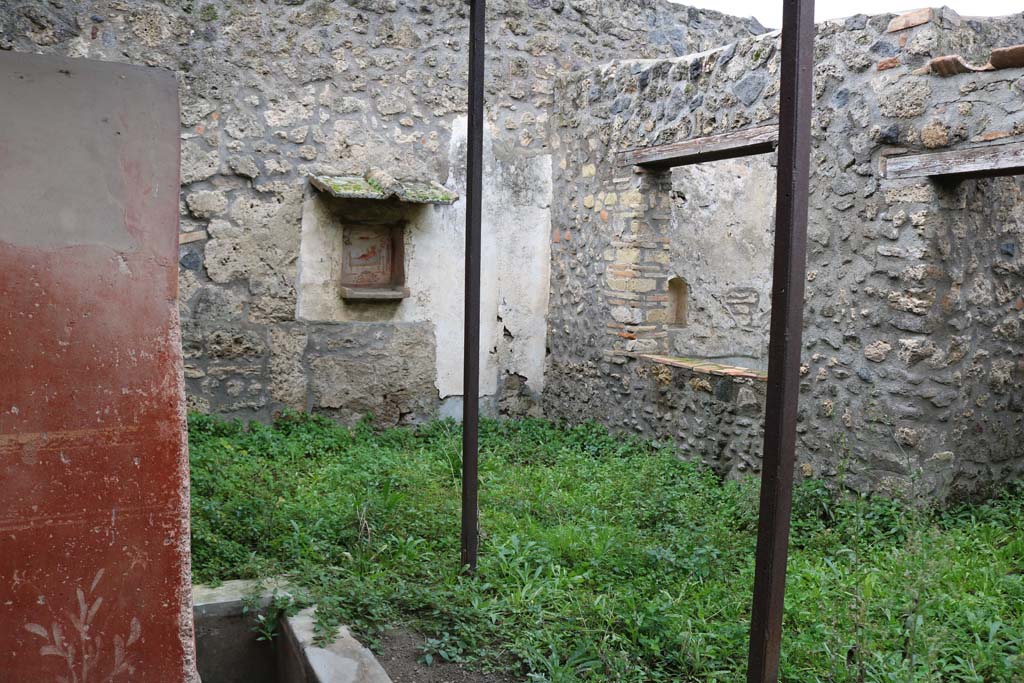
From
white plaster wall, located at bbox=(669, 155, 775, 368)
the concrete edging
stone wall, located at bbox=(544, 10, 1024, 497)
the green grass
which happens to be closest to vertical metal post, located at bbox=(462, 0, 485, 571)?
the green grass

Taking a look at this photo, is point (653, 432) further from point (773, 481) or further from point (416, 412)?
point (773, 481)

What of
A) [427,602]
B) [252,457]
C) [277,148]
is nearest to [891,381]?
[427,602]

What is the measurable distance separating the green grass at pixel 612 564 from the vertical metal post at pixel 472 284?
0.87 ft

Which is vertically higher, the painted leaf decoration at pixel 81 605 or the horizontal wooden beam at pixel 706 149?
the horizontal wooden beam at pixel 706 149

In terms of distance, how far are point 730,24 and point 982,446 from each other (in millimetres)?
4453

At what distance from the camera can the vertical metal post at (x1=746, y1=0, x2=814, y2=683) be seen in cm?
192

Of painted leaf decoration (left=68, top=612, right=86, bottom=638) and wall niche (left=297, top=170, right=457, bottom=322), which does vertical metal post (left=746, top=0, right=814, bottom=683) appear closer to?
painted leaf decoration (left=68, top=612, right=86, bottom=638)

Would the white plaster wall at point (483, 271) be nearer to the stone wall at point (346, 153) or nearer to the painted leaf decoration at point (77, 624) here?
the stone wall at point (346, 153)

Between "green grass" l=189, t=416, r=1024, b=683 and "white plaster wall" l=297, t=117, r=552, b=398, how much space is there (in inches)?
50.9

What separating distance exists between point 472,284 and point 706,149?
8.77 ft

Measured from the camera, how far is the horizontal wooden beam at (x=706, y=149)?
16.9 ft

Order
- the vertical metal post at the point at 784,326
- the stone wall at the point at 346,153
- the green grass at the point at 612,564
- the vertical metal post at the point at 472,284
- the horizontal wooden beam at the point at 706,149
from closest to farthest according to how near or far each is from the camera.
→ 1. the vertical metal post at the point at 784,326
2. the green grass at the point at 612,564
3. the vertical metal post at the point at 472,284
4. the horizontal wooden beam at the point at 706,149
5. the stone wall at the point at 346,153

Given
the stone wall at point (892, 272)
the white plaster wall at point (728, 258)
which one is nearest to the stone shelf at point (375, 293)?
the stone wall at point (892, 272)

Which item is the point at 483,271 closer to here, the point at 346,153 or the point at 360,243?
the point at 360,243
